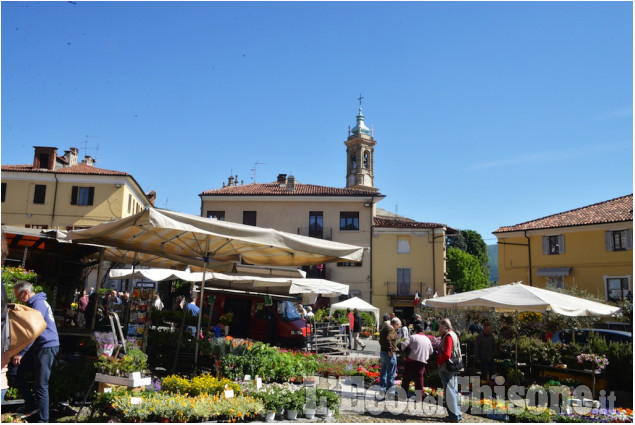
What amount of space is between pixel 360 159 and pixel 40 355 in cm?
6515

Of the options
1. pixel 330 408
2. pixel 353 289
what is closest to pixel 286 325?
pixel 330 408

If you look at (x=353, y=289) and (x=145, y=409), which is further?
(x=353, y=289)

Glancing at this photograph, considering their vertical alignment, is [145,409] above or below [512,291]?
below

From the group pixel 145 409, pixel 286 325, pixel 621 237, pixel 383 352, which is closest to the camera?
pixel 145 409

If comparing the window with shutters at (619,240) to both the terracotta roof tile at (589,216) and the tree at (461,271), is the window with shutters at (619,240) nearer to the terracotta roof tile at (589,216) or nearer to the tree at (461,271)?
the terracotta roof tile at (589,216)

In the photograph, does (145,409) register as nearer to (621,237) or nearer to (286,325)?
(286,325)

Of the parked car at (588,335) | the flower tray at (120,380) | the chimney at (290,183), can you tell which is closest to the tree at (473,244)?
the chimney at (290,183)

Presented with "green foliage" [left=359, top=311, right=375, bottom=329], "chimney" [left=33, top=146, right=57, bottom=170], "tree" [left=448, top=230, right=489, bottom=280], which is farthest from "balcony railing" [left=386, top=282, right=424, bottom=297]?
"tree" [left=448, top=230, right=489, bottom=280]

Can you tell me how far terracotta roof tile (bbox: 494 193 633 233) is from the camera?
32875mm

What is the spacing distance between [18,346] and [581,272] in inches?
1371

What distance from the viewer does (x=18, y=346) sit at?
4227 millimetres

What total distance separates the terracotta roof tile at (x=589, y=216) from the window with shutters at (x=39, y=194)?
30947 mm

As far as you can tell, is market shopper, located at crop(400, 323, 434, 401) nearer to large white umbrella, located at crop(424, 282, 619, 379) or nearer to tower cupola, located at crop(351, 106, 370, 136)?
large white umbrella, located at crop(424, 282, 619, 379)

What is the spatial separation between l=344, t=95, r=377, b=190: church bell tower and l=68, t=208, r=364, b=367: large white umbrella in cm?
6001
